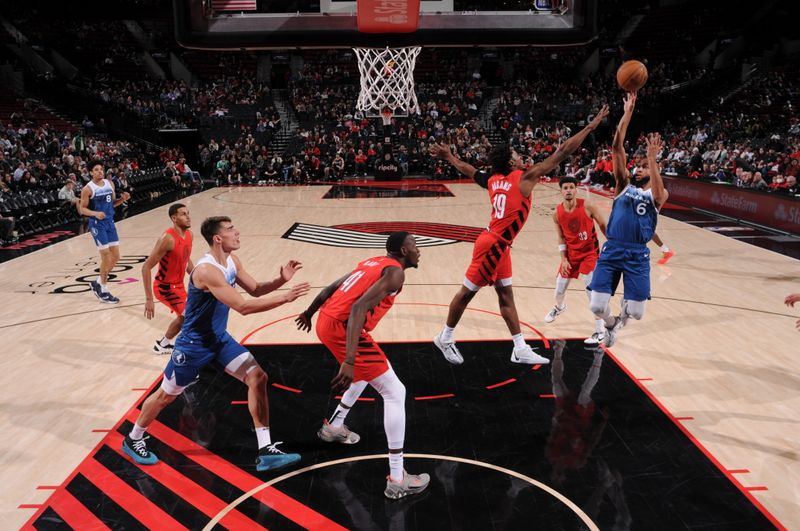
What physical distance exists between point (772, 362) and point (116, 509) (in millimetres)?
5807

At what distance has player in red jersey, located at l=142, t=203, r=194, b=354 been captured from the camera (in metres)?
5.88

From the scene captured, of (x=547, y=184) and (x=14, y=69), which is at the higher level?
(x=14, y=69)

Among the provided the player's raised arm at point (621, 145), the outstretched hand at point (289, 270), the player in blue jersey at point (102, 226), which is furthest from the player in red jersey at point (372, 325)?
the player in blue jersey at point (102, 226)

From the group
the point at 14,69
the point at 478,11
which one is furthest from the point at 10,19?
the point at 478,11

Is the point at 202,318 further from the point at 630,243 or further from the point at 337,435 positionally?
the point at 630,243

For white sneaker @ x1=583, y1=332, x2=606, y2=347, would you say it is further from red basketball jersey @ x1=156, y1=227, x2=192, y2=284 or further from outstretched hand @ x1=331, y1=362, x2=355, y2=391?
red basketball jersey @ x1=156, y1=227, x2=192, y2=284

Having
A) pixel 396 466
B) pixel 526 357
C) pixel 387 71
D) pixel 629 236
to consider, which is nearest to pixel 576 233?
pixel 629 236

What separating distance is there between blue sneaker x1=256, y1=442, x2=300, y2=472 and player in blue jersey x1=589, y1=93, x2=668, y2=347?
3.07 metres

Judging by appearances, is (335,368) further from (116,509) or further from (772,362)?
(772,362)

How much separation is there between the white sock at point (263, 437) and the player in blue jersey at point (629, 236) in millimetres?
3147

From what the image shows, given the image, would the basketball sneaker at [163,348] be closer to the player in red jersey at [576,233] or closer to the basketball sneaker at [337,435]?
the basketball sneaker at [337,435]

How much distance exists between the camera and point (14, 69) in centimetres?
2720

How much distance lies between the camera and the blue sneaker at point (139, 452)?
442 centimetres

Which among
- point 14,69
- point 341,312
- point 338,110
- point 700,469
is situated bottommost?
A: point 700,469
